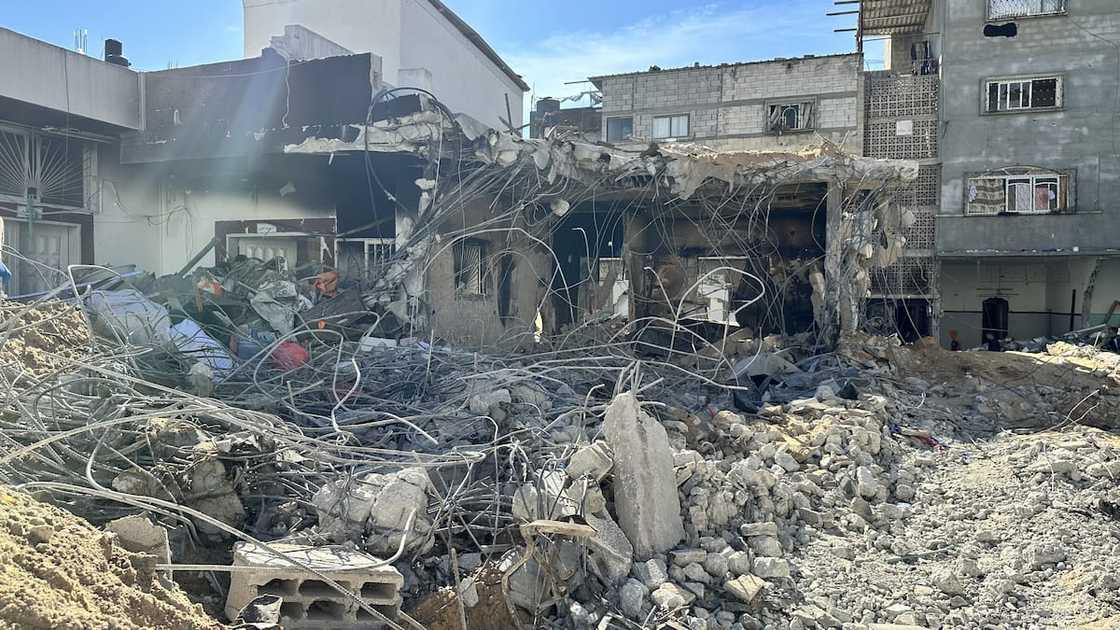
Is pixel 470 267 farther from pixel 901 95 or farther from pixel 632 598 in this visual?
pixel 901 95

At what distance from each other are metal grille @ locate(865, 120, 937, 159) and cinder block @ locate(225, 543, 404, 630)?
2010 cm

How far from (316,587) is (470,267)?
279 inches

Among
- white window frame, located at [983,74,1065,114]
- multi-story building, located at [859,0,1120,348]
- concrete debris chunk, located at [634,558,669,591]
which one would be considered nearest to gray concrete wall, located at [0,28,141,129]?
concrete debris chunk, located at [634,558,669,591]

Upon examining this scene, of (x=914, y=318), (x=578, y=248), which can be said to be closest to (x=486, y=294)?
(x=578, y=248)

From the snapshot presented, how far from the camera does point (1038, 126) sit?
19.9 metres

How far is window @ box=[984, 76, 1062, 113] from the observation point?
19.8m

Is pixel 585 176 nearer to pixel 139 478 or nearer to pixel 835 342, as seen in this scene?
pixel 835 342

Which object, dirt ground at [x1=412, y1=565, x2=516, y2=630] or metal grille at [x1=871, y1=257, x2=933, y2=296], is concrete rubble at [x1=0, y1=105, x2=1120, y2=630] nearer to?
dirt ground at [x1=412, y1=565, x2=516, y2=630]

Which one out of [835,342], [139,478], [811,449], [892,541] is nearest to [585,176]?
[835,342]

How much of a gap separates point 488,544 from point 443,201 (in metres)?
5.44

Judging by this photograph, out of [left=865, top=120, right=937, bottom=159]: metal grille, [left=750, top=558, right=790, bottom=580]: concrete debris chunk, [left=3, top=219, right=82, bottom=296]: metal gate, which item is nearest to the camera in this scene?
[left=750, top=558, right=790, bottom=580]: concrete debris chunk

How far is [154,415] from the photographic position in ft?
14.1

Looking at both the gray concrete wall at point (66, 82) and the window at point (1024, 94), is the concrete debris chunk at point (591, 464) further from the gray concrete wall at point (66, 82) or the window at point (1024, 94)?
the window at point (1024, 94)

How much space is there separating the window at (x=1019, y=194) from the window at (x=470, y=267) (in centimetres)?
1508
